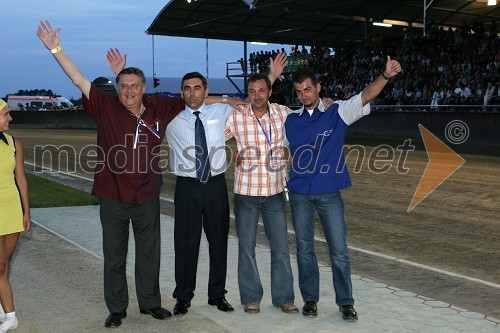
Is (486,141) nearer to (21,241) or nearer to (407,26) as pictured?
(21,241)

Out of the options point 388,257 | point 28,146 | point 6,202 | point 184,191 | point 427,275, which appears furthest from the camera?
point 28,146

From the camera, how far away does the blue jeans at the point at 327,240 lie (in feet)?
17.4

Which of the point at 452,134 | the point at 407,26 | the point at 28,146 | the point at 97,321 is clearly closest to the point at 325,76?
the point at 407,26

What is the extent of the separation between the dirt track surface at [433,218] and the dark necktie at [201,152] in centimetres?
319

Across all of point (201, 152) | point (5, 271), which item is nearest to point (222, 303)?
point (201, 152)

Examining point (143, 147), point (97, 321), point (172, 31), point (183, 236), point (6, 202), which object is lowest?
point (97, 321)

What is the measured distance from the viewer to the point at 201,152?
5.32m

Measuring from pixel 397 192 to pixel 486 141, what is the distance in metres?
11.9

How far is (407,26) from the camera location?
44219 mm

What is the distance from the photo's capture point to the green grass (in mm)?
11500

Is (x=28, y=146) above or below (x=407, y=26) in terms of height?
below

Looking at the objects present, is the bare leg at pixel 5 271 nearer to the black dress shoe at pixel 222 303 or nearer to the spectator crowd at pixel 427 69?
the black dress shoe at pixel 222 303

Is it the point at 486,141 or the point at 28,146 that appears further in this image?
the point at 28,146

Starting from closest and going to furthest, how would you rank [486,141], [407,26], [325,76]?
[486,141], [325,76], [407,26]
